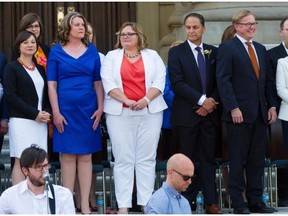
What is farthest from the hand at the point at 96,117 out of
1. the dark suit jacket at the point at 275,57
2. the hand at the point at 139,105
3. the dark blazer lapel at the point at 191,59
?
the dark suit jacket at the point at 275,57

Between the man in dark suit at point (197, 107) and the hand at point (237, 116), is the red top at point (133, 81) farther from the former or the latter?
the hand at point (237, 116)

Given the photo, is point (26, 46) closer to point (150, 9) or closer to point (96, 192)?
point (96, 192)

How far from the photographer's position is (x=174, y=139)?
43.9ft

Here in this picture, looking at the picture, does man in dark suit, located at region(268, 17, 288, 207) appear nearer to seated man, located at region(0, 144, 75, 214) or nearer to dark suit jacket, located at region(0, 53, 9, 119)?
dark suit jacket, located at region(0, 53, 9, 119)

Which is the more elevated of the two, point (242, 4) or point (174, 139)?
point (242, 4)

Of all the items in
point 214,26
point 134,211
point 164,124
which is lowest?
point 134,211

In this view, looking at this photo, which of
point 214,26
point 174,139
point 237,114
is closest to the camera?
point 237,114

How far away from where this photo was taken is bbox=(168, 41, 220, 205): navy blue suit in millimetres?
12703

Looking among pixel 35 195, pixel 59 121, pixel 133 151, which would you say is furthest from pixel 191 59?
pixel 35 195

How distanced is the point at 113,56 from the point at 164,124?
4.13 ft

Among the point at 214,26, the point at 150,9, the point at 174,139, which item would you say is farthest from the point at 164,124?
the point at 150,9

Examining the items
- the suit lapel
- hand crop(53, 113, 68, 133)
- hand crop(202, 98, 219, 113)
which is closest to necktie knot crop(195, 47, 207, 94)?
hand crop(202, 98, 219, 113)

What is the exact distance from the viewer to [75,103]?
12.6 m

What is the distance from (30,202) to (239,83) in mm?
3285
